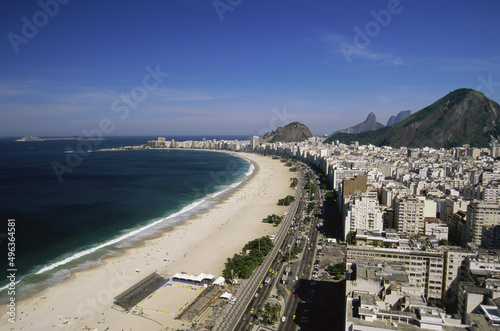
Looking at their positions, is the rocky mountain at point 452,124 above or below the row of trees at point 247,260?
above

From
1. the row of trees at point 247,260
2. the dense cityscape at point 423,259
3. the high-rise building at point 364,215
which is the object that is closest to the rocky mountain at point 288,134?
the dense cityscape at point 423,259

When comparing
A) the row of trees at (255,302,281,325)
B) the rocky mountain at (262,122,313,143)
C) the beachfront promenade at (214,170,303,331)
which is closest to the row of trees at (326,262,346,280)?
the beachfront promenade at (214,170,303,331)

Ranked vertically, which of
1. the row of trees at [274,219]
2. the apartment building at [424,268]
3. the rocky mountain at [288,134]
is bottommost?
the row of trees at [274,219]

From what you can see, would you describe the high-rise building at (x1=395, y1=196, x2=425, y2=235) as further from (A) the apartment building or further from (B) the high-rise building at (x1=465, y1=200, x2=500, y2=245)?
(A) the apartment building

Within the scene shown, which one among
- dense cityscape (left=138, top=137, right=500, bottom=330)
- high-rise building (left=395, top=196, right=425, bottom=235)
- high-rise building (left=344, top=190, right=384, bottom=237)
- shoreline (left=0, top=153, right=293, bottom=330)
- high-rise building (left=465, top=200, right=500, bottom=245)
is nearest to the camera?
dense cityscape (left=138, top=137, right=500, bottom=330)

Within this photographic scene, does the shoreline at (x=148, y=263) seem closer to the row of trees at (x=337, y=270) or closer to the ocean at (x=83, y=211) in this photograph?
the ocean at (x=83, y=211)

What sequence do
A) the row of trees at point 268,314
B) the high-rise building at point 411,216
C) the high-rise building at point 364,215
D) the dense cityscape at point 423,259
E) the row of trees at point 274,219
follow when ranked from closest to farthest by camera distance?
the dense cityscape at point 423,259, the row of trees at point 268,314, the high-rise building at point 364,215, the high-rise building at point 411,216, the row of trees at point 274,219

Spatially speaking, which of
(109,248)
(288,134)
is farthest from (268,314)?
(288,134)
